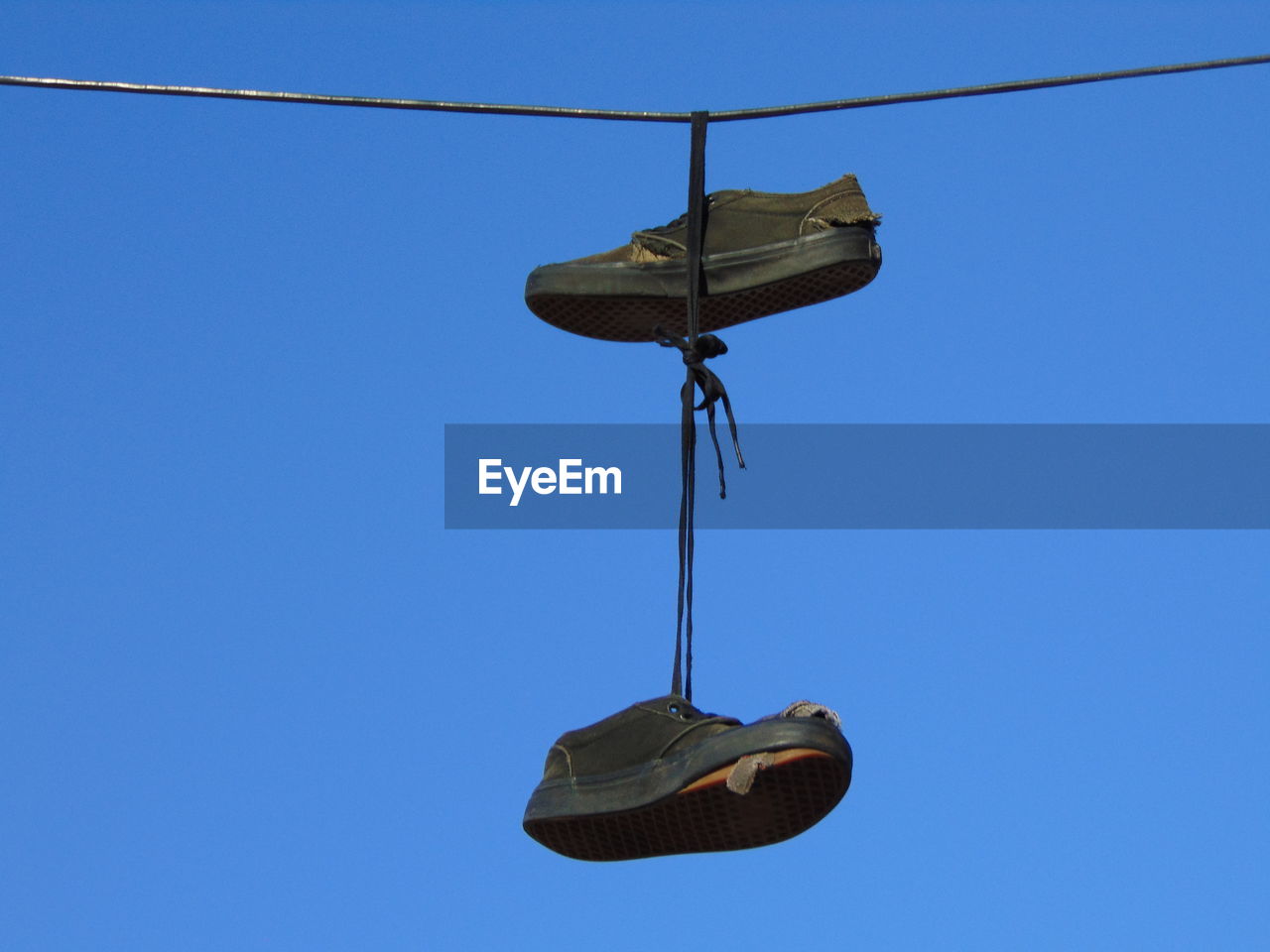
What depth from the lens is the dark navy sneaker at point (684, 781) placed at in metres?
4.59

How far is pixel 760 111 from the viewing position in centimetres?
508

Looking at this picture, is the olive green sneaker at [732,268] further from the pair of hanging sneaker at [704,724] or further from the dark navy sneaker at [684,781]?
the dark navy sneaker at [684,781]

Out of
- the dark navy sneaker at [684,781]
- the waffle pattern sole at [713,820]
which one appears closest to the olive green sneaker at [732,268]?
the dark navy sneaker at [684,781]

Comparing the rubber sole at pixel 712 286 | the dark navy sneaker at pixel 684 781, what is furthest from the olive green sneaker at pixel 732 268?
the dark navy sneaker at pixel 684 781

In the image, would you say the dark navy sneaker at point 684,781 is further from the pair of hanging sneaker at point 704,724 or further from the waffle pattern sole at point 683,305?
the waffle pattern sole at point 683,305

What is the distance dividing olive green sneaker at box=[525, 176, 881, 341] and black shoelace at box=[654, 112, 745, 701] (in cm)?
6

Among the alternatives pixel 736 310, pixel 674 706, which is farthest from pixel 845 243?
pixel 674 706

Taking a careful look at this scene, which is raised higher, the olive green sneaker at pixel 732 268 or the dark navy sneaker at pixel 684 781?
the olive green sneaker at pixel 732 268

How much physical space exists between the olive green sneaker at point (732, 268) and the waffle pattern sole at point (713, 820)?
126 centimetres

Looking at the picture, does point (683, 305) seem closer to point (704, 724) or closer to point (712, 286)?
point (712, 286)

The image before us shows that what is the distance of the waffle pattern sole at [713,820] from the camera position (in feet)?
15.2

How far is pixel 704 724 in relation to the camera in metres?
4.81

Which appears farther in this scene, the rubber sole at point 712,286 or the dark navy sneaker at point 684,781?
the rubber sole at point 712,286

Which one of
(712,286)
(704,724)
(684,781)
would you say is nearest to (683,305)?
(712,286)
